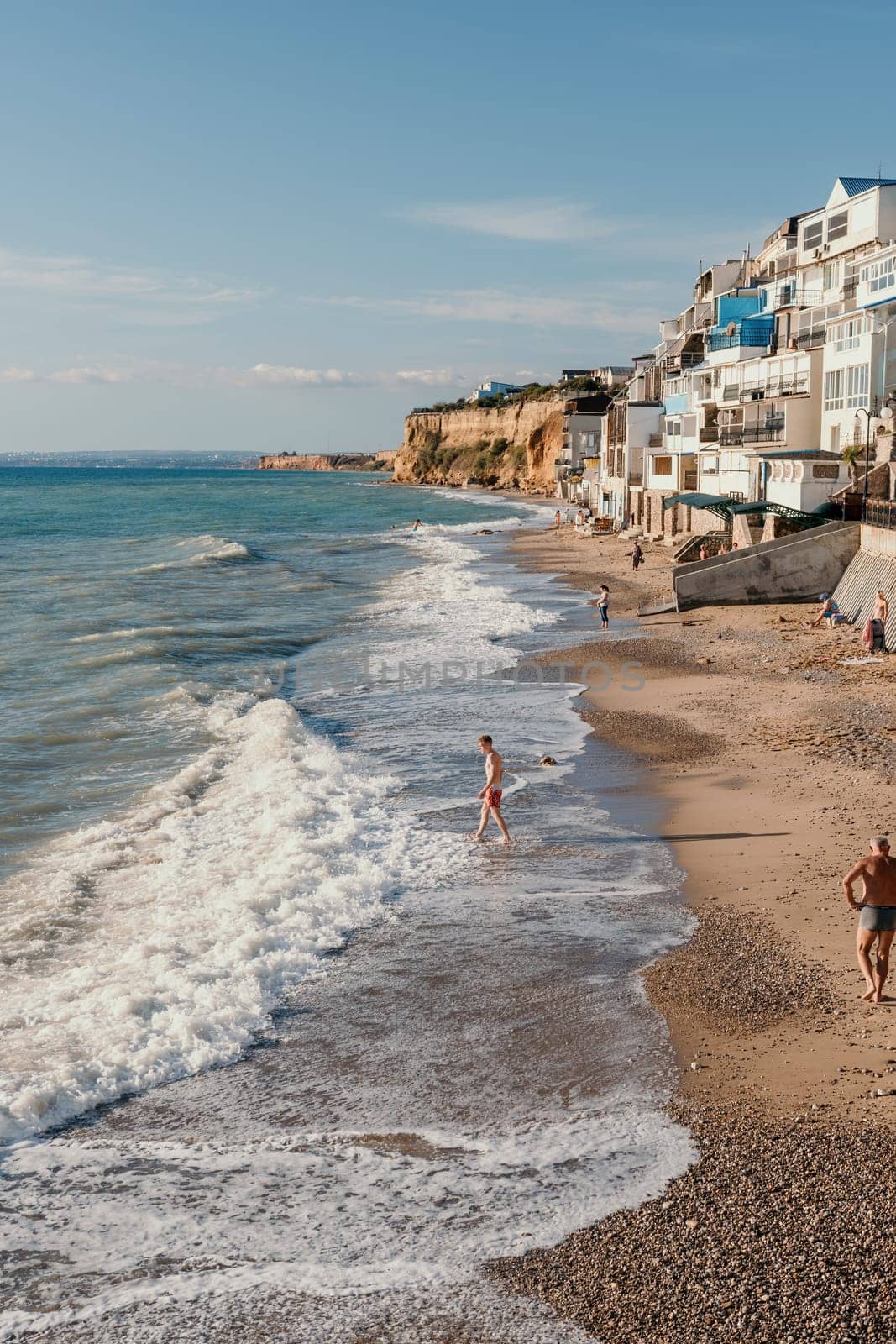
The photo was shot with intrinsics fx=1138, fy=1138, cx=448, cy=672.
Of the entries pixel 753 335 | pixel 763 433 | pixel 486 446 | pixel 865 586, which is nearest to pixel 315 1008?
pixel 865 586

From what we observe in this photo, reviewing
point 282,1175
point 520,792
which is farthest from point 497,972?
point 520,792

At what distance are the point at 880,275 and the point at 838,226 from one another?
948 cm

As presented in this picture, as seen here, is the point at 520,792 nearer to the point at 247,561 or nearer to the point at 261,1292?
the point at 261,1292

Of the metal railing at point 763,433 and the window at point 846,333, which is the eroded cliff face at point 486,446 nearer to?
the metal railing at point 763,433

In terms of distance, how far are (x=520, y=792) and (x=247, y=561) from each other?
43504mm

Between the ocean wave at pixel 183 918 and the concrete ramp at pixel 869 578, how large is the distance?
14106mm

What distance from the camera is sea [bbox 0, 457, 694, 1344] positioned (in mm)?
6840

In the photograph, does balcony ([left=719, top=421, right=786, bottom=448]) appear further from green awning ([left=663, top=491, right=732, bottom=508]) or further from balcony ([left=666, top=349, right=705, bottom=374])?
balcony ([left=666, top=349, right=705, bottom=374])

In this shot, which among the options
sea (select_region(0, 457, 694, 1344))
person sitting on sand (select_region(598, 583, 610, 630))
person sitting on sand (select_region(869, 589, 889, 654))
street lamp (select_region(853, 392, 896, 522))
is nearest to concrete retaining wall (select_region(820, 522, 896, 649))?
person sitting on sand (select_region(869, 589, 889, 654))

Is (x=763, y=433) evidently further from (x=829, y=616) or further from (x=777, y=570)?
(x=829, y=616)

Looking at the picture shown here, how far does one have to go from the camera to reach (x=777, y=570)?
3142 centimetres

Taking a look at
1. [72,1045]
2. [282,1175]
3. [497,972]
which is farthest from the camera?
[497,972]

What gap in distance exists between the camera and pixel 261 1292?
6594 millimetres

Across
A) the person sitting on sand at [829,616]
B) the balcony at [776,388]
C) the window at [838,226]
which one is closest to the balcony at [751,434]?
the balcony at [776,388]
